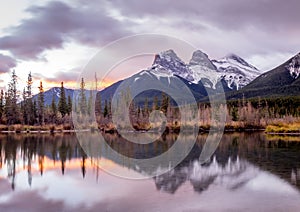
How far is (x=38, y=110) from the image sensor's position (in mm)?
68750

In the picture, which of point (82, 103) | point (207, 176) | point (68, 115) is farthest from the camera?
point (68, 115)

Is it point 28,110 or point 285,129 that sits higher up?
point 28,110

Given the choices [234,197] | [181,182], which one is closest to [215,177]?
[181,182]

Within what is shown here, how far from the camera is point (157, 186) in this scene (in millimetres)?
14688

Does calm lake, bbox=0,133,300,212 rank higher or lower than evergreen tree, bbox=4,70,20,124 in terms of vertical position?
lower

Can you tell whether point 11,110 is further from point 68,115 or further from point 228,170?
point 228,170

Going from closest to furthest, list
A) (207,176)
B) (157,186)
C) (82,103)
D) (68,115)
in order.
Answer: (157,186) → (207,176) → (82,103) → (68,115)

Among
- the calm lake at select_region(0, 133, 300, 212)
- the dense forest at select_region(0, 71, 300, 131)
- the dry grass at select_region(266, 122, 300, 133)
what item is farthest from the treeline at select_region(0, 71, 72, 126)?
the calm lake at select_region(0, 133, 300, 212)

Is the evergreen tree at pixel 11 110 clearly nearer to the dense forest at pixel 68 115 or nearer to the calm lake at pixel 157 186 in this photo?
the dense forest at pixel 68 115

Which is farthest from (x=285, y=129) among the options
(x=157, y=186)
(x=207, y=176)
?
(x=157, y=186)

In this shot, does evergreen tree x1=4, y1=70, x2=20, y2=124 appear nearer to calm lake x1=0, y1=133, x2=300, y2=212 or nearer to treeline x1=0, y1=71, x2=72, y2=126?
treeline x1=0, y1=71, x2=72, y2=126

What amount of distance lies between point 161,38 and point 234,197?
13.7 metres

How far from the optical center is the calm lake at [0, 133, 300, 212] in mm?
11891

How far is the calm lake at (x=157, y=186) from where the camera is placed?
11891 millimetres
